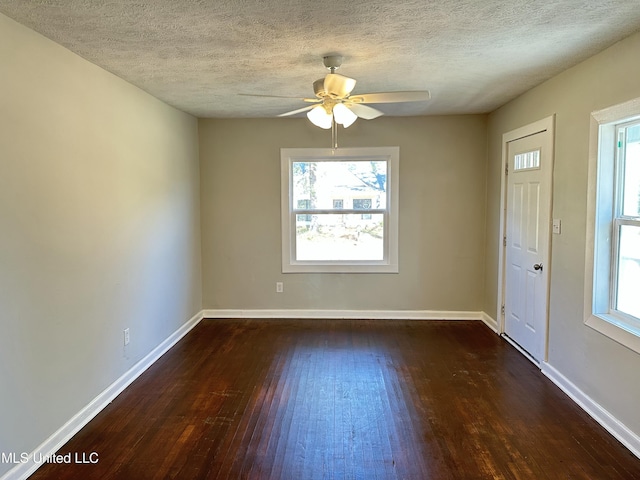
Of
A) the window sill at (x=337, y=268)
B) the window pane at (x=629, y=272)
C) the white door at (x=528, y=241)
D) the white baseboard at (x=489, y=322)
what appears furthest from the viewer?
the window sill at (x=337, y=268)

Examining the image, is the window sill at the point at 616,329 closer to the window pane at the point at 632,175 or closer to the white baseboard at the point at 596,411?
the white baseboard at the point at 596,411

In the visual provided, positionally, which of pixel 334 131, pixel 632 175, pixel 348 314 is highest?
pixel 334 131

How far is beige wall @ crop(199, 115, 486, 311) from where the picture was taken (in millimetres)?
4773

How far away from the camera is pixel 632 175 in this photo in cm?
256

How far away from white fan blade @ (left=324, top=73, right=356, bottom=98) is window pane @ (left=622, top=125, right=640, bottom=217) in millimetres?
1739

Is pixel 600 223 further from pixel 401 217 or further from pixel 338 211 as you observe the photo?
pixel 338 211

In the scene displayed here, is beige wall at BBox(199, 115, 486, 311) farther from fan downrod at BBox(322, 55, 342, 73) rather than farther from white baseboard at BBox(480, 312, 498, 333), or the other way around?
fan downrod at BBox(322, 55, 342, 73)

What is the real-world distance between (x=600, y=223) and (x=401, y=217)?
2308 millimetres

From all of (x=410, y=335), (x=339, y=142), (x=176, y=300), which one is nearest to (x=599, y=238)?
(x=410, y=335)

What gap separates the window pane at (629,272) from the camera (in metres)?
2.51

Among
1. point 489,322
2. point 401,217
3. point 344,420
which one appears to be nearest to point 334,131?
point 401,217

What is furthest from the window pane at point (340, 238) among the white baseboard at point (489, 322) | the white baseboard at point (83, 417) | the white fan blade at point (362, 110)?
the white fan blade at point (362, 110)

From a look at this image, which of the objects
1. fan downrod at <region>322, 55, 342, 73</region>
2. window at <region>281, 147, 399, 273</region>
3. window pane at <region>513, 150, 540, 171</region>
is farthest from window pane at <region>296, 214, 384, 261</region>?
fan downrod at <region>322, 55, 342, 73</region>

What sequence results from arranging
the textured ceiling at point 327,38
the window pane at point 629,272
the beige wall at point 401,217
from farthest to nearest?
the beige wall at point 401,217
the window pane at point 629,272
the textured ceiling at point 327,38
